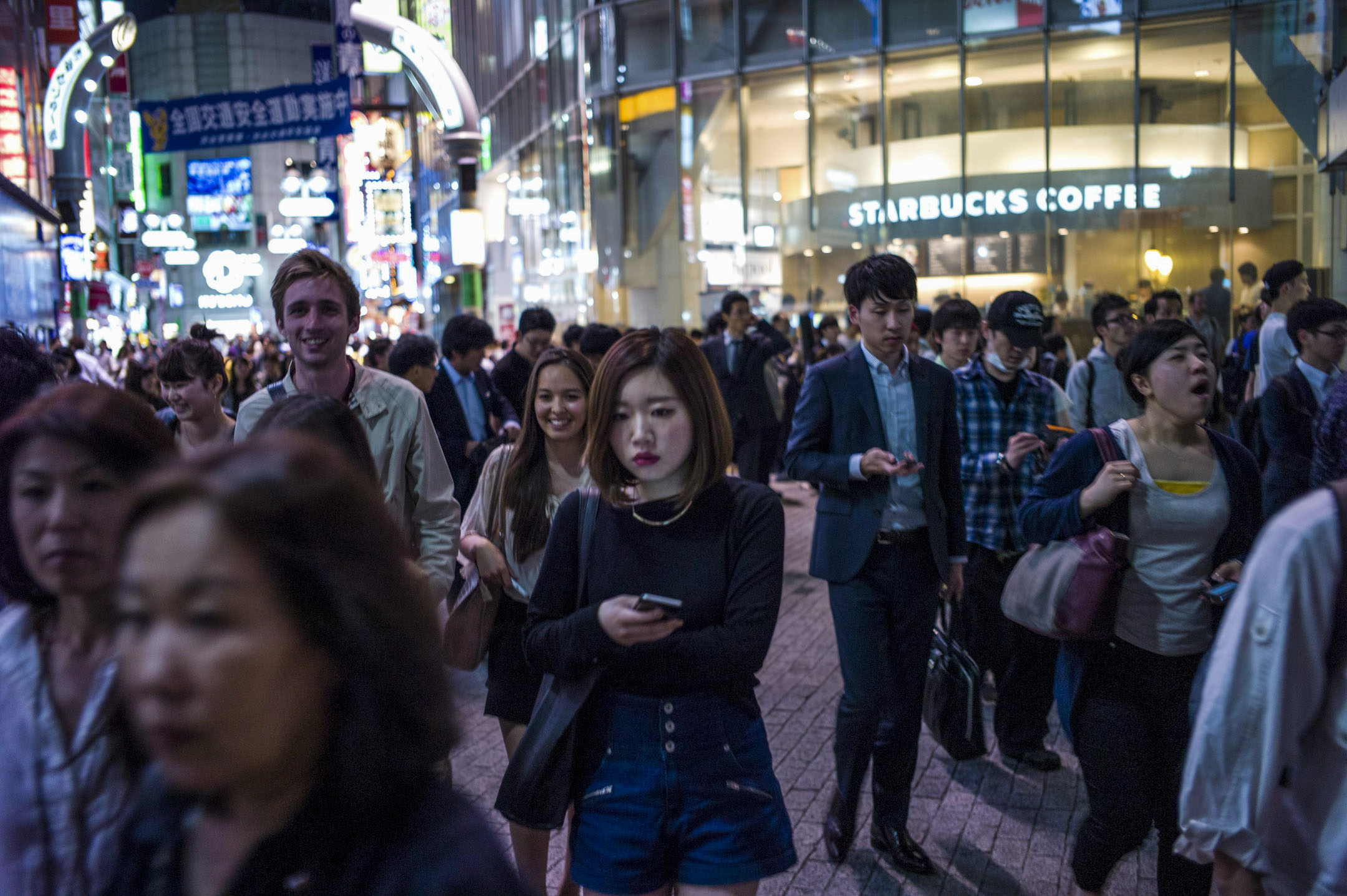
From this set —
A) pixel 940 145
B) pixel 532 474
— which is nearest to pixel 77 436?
pixel 532 474

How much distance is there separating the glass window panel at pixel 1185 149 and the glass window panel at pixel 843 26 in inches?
188

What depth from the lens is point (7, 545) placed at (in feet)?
7.23

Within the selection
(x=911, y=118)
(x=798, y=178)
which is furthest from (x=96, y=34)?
(x=911, y=118)

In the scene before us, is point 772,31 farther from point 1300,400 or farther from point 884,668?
point 884,668

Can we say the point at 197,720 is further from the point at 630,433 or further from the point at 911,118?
the point at 911,118

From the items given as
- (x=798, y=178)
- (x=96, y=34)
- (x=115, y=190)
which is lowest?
(x=798, y=178)

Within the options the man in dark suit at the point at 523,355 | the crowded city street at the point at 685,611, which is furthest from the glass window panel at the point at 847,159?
the man in dark suit at the point at 523,355

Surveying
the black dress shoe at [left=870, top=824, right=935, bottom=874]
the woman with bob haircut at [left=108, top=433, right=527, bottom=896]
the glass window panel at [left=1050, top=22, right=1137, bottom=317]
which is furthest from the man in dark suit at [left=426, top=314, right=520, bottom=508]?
the glass window panel at [left=1050, top=22, right=1137, bottom=317]

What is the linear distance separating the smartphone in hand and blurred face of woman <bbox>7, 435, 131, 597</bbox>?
101 centimetres

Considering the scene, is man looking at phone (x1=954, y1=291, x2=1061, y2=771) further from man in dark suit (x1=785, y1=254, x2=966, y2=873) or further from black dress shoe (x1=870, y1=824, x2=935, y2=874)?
black dress shoe (x1=870, y1=824, x2=935, y2=874)

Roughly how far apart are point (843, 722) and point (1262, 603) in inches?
102

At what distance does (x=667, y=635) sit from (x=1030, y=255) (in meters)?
18.5

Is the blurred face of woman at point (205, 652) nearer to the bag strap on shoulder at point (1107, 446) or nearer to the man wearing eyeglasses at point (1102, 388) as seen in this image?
the bag strap on shoulder at point (1107, 446)

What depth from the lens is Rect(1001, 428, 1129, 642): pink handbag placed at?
3473 mm
